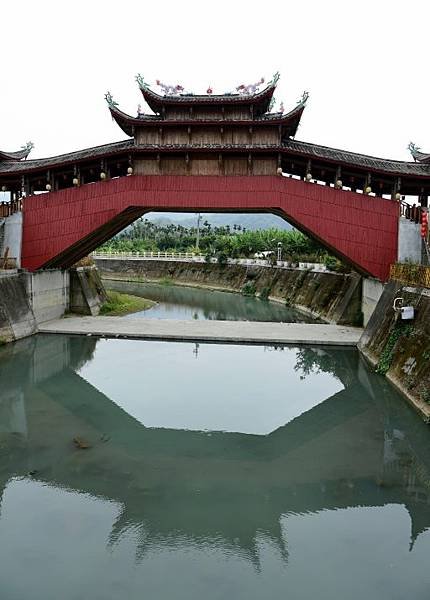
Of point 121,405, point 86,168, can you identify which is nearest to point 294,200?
point 86,168

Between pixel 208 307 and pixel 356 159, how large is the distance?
1714 centimetres

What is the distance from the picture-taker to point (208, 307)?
3506 centimetres

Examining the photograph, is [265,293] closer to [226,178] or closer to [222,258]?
[222,258]

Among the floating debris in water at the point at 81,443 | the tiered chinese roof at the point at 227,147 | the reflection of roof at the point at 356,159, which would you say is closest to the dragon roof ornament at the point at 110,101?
the tiered chinese roof at the point at 227,147

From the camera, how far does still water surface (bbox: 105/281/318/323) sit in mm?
29547

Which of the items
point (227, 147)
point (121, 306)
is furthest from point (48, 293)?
point (227, 147)

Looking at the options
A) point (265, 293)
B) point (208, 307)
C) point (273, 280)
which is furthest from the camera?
point (273, 280)

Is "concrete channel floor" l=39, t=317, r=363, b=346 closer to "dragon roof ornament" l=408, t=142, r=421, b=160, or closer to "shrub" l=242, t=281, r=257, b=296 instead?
"dragon roof ornament" l=408, t=142, r=421, b=160

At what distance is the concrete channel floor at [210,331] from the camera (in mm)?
19844

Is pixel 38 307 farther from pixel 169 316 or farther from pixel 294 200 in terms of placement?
pixel 294 200

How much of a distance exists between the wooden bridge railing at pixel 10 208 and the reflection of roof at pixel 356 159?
36.8 feet

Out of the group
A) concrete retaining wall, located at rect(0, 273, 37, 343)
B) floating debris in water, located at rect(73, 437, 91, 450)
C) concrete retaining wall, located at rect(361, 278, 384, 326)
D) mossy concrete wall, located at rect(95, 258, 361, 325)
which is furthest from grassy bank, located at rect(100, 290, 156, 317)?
floating debris in water, located at rect(73, 437, 91, 450)

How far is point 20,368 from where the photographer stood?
16.5m

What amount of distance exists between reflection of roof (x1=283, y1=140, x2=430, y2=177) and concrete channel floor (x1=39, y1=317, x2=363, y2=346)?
6397mm
